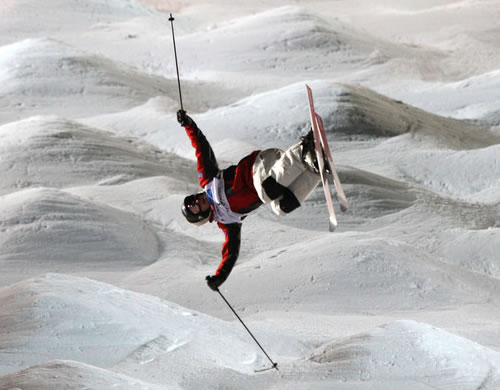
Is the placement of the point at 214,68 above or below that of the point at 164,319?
below

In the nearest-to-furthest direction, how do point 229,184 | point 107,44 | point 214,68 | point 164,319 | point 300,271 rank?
point 229,184 < point 164,319 < point 300,271 < point 214,68 < point 107,44

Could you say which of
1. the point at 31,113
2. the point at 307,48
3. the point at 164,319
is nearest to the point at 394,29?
the point at 307,48

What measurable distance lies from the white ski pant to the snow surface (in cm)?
100

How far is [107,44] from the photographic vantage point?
16203mm

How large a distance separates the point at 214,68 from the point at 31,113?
4192 millimetres

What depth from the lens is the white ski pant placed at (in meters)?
2.98

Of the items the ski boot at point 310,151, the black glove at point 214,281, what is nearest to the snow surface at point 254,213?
the black glove at point 214,281

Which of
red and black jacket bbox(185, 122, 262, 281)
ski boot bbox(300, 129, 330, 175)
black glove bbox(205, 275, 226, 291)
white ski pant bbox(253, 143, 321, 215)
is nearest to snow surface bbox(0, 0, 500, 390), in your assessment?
black glove bbox(205, 275, 226, 291)

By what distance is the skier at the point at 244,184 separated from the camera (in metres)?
2.99

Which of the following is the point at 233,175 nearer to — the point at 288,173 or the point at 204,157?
the point at 204,157

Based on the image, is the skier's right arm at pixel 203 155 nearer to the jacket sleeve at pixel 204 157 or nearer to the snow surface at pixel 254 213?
the jacket sleeve at pixel 204 157

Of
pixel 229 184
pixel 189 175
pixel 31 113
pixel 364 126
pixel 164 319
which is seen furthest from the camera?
pixel 31 113

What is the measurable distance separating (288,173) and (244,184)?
259mm

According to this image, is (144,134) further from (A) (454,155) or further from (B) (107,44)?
(B) (107,44)
